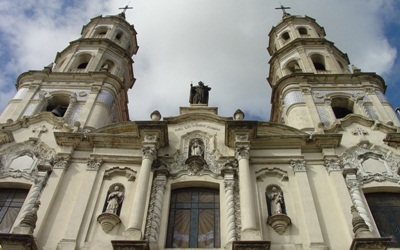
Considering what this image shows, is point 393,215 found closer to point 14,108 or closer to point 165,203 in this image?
point 165,203

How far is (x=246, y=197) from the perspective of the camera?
45.1 feet

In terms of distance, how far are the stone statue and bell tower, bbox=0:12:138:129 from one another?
146 inches

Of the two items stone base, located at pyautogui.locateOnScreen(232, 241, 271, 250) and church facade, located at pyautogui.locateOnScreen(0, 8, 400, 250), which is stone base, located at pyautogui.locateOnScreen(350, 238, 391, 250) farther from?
stone base, located at pyautogui.locateOnScreen(232, 241, 271, 250)

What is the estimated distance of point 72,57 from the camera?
24578 millimetres

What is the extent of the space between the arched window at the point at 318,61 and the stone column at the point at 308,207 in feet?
34.1

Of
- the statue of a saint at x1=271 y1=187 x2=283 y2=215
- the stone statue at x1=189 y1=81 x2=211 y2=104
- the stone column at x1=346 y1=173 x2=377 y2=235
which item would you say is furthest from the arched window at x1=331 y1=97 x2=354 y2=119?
the statue of a saint at x1=271 y1=187 x2=283 y2=215

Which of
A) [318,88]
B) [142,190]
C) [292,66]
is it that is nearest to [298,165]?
[142,190]

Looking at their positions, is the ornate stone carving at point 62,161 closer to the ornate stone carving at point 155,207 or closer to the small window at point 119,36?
the ornate stone carving at point 155,207

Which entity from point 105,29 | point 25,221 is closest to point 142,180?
point 25,221

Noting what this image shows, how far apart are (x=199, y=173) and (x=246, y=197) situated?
7.43 feet

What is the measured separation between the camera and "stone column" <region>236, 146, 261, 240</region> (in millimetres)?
12555

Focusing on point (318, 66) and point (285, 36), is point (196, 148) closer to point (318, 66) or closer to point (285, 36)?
point (318, 66)

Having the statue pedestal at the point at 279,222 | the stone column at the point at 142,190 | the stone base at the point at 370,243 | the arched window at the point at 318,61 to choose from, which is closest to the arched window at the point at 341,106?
the arched window at the point at 318,61

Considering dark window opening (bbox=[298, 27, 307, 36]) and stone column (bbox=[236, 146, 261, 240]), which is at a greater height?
dark window opening (bbox=[298, 27, 307, 36])
